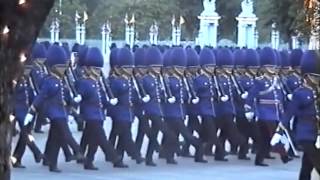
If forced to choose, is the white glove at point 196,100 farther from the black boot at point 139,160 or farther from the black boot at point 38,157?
the black boot at point 38,157

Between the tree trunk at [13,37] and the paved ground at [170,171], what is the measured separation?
23.3ft

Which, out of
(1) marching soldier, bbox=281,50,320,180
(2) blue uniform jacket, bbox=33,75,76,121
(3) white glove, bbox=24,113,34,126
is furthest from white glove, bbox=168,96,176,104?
(1) marching soldier, bbox=281,50,320,180

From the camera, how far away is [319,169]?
934 cm

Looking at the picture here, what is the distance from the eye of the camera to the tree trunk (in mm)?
4055

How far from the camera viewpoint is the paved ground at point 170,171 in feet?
38.5

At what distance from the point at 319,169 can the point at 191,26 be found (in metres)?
33.8

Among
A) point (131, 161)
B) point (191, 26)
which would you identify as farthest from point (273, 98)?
point (191, 26)

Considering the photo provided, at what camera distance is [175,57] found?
13.5m

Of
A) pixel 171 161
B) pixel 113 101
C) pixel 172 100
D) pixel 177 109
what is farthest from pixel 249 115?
pixel 113 101

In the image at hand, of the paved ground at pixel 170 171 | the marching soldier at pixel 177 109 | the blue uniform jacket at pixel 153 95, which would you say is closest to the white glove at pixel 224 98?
the marching soldier at pixel 177 109

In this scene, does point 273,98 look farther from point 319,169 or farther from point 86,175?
point 319,169

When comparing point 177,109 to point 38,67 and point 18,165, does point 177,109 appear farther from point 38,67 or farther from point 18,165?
point 38,67

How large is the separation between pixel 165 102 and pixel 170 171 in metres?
1.11

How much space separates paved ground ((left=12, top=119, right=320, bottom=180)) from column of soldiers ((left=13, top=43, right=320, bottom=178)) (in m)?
0.16
